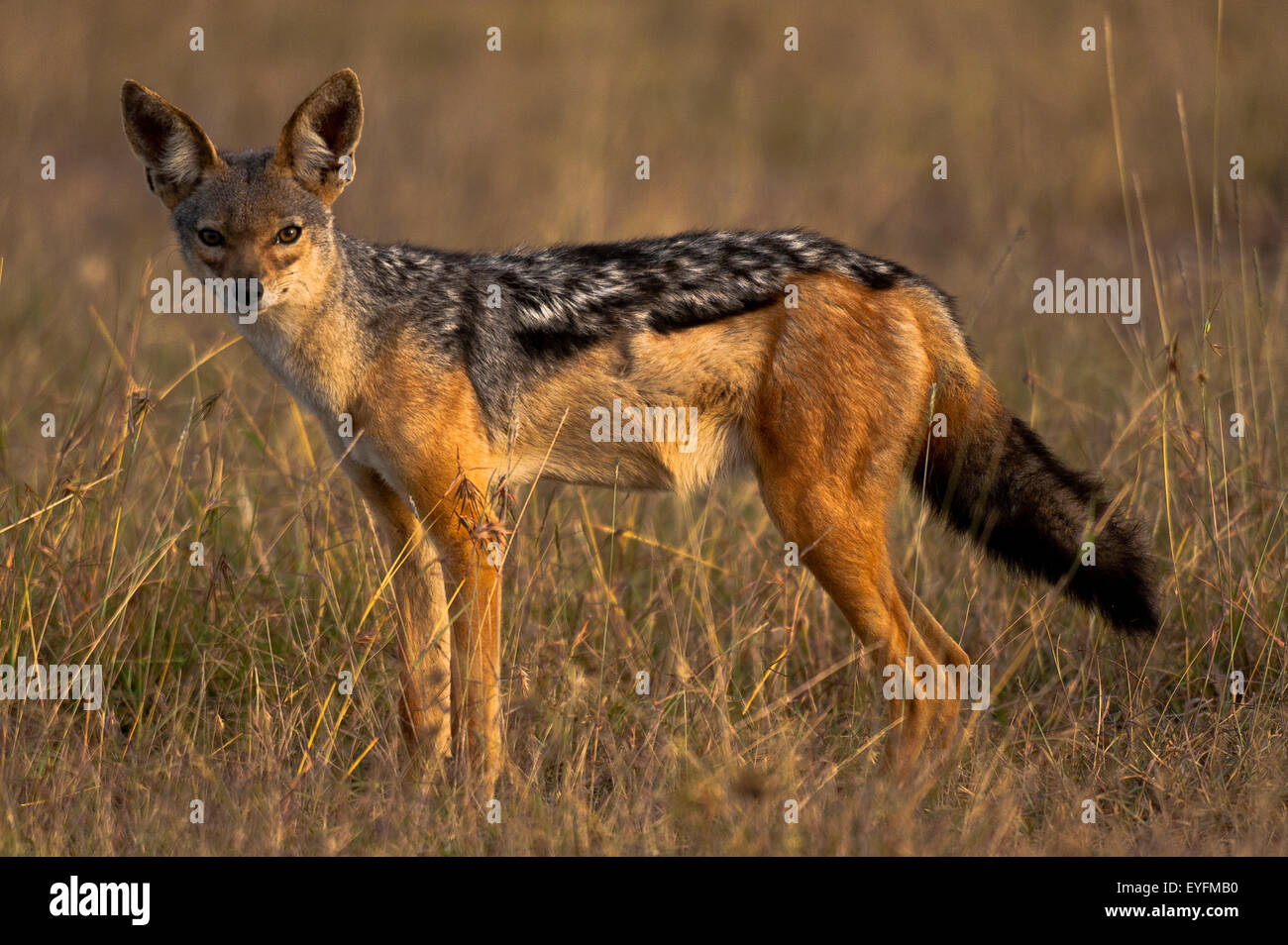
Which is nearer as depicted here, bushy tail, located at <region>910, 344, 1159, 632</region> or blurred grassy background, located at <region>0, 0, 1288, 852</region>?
blurred grassy background, located at <region>0, 0, 1288, 852</region>

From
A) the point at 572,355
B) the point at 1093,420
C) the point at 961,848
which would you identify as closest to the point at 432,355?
the point at 572,355

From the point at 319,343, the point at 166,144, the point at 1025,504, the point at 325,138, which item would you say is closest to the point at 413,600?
the point at 319,343

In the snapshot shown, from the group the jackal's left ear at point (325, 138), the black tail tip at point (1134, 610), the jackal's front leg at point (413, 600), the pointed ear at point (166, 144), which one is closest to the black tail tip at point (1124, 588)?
the black tail tip at point (1134, 610)

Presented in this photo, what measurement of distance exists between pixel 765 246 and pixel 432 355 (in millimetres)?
1321

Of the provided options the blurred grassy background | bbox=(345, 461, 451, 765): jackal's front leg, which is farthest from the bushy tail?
bbox=(345, 461, 451, 765): jackal's front leg

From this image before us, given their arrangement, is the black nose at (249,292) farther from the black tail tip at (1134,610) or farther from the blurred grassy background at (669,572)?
the black tail tip at (1134,610)

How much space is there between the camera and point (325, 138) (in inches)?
198

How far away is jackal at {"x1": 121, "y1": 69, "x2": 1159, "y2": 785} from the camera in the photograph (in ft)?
15.8

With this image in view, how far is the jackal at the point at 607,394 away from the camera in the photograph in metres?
4.82

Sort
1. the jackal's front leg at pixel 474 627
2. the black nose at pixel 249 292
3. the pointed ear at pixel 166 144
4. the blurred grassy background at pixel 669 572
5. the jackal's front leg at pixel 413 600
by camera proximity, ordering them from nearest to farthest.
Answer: the blurred grassy background at pixel 669 572
the black nose at pixel 249 292
the jackal's front leg at pixel 474 627
the pointed ear at pixel 166 144
the jackal's front leg at pixel 413 600

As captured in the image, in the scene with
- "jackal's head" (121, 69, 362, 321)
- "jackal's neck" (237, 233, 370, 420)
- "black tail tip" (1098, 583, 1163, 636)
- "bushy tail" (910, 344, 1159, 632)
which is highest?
"jackal's head" (121, 69, 362, 321)

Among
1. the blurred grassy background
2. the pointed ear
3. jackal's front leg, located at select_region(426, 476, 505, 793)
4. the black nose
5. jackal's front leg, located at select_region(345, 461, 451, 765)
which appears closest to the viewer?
the blurred grassy background

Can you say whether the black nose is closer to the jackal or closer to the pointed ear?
the jackal

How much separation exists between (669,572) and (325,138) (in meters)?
2.31
